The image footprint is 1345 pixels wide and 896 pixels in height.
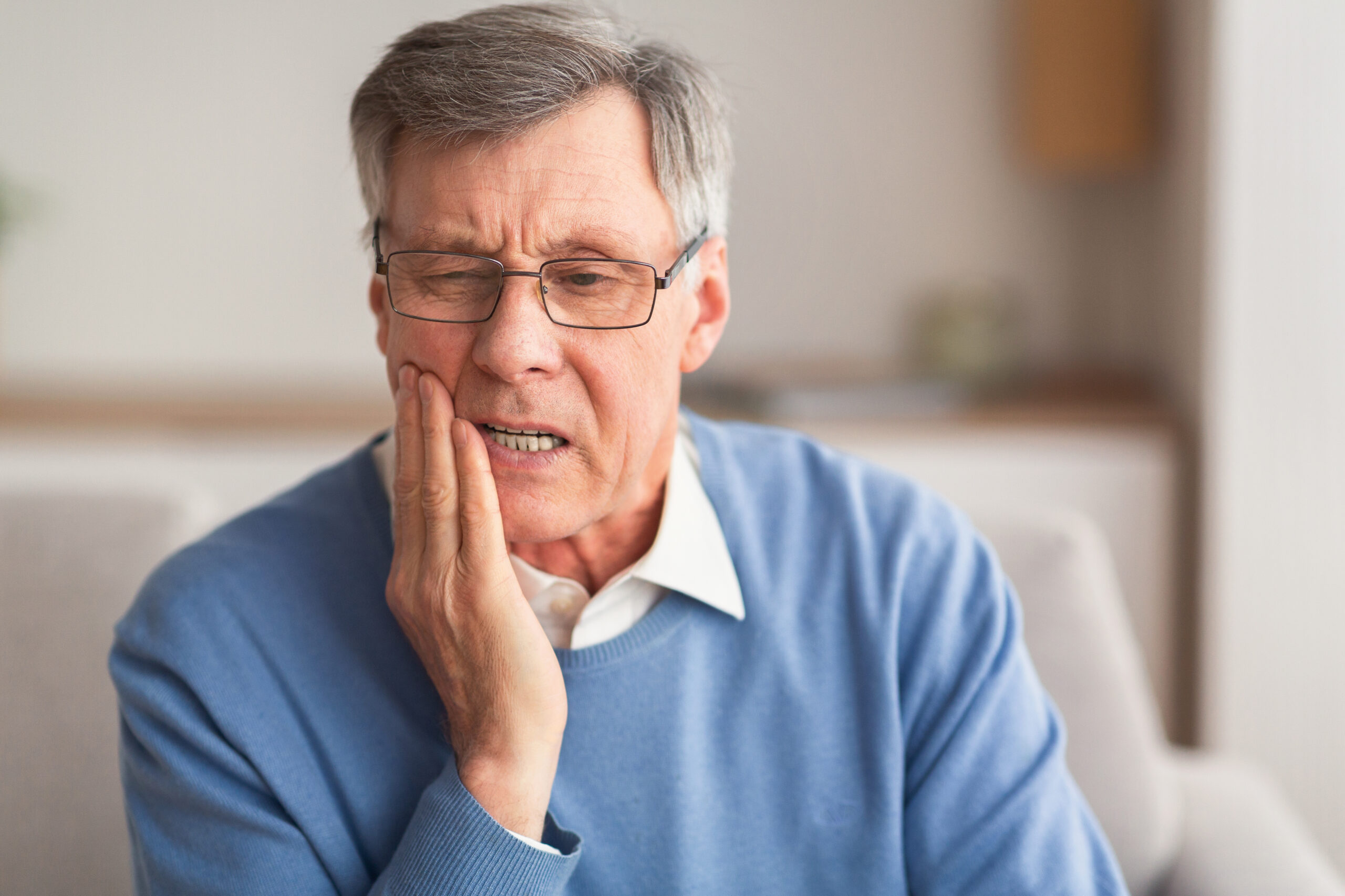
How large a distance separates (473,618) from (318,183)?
8.49 feet

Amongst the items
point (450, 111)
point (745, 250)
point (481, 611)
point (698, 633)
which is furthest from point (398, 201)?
point (745, 250)

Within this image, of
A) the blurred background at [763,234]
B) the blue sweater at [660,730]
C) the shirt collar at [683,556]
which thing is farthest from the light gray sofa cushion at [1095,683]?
the blurred background at [763,234]

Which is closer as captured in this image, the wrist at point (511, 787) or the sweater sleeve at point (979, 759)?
the wrist at point (511, 787)

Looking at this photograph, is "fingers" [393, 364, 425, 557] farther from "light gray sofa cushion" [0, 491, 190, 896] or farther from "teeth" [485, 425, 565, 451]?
"light gray sofa cushion" [0, 491, 190, 896]

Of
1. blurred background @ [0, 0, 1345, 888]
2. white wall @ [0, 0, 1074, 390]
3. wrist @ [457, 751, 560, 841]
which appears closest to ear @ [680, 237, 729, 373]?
wrist @ [457, 751, 560, 841]

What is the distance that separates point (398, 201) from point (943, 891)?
868 millimetres

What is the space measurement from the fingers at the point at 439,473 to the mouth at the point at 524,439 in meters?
0.04

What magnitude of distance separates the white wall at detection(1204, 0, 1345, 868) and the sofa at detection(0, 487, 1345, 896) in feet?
A: 3.10

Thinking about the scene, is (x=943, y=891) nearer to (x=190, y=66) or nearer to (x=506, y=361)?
(x=506, y=361)

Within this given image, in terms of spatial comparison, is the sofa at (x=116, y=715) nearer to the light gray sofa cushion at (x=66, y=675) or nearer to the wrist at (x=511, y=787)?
the light gray sofa cushion at (x=66, y=675)

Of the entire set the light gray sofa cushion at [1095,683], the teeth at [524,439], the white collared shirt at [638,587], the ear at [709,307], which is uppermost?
the ear at [709,307]

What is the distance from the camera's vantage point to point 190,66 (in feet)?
10.7

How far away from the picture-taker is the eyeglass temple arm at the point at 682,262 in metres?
1.08

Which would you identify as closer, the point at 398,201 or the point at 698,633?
the point at 398,201
